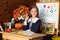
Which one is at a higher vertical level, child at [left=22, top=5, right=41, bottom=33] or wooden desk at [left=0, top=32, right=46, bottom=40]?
child at [left=22, top=5, right=41, bottom=33]

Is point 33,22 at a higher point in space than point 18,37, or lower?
higher

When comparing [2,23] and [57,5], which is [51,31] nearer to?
[57,5]

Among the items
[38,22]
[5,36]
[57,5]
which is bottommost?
[5,36]

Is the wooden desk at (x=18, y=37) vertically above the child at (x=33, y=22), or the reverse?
the child at (x=33, y=22)

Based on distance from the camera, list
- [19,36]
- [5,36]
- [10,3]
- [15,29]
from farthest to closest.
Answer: [10,3], [15,29], [5,36], [19,36]

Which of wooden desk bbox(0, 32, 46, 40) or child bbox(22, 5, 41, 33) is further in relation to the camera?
child bbox(22, 5, 41, 33)

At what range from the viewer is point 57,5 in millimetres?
1824

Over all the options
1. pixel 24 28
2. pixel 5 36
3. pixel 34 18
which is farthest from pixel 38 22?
pixel 5 36

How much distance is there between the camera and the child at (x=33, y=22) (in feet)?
5.75

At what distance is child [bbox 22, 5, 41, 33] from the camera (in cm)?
175

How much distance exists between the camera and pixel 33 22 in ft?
5.86

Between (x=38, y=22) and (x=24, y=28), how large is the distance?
186 millimetres

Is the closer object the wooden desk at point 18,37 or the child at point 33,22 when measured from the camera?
the wooden desk at point 18,37

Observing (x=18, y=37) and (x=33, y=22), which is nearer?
(x=18, y=37)
